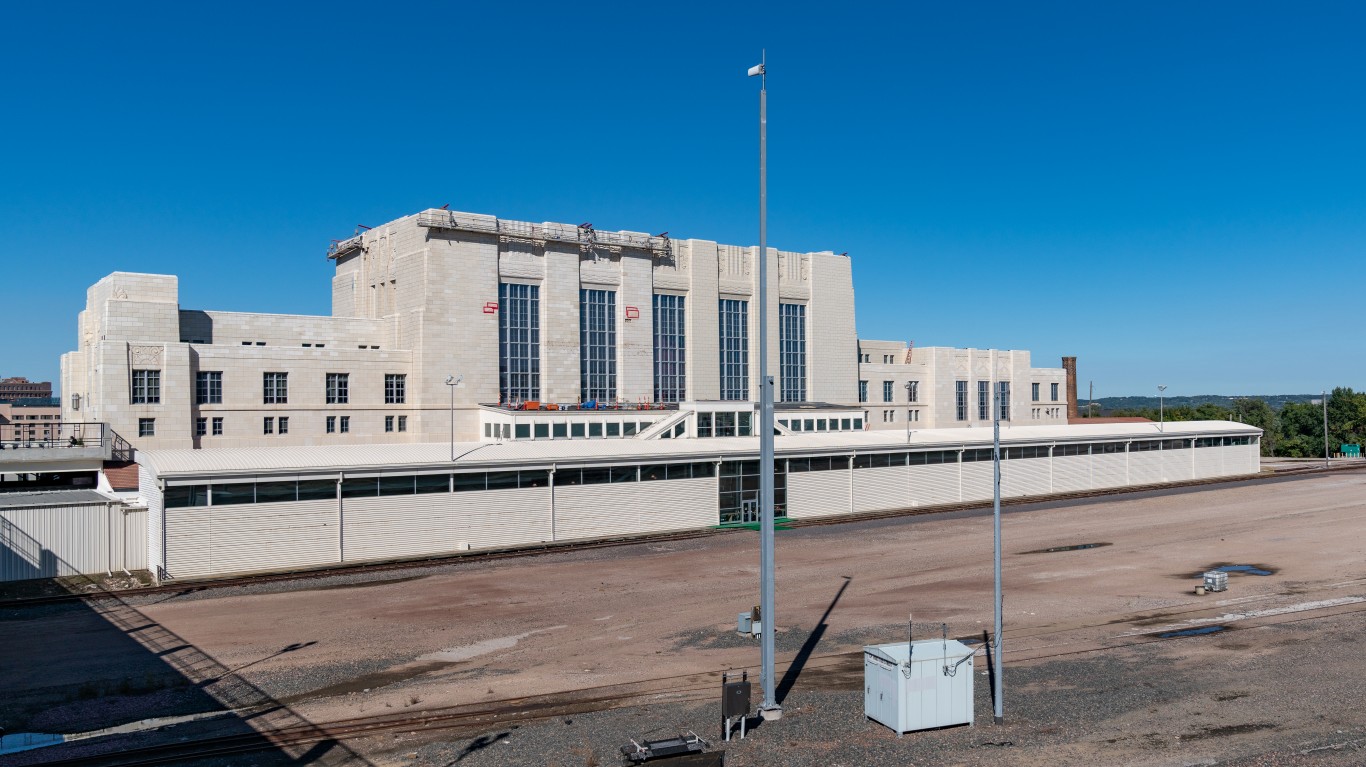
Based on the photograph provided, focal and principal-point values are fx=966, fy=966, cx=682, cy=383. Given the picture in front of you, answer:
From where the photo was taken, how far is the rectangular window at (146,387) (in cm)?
6550

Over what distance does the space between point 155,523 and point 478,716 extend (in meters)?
26.2

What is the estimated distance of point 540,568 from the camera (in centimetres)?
4341

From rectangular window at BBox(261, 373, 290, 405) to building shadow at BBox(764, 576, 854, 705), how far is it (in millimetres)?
50097

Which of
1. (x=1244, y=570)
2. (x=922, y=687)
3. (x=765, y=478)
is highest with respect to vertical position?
(x=765, y=478)

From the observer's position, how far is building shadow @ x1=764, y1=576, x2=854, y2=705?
2452 cm

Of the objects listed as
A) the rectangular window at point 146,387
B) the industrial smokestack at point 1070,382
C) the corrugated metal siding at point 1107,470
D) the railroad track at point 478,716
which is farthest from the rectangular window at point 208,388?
the industrial smokestack at point 1070,382

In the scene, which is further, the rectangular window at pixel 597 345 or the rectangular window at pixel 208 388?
the rectangular window at pixel 597 345

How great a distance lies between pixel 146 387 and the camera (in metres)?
65.9

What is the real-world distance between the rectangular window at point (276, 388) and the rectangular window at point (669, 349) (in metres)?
32.4

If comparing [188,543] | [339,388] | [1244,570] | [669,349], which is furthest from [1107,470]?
[188,543]

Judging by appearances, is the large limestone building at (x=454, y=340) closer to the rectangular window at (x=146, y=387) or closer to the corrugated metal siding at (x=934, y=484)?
the rectangular window at (x=146, y=387)

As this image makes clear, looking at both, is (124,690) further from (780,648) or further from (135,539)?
(135,539)

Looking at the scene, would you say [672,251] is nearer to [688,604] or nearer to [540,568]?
[540,568]

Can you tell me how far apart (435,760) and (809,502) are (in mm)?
42781
